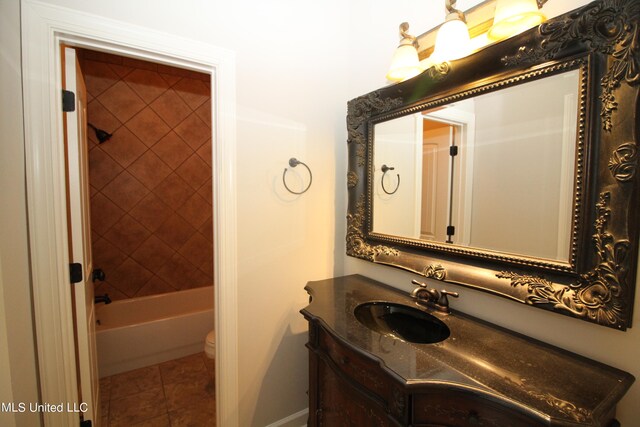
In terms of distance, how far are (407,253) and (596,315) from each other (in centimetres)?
65

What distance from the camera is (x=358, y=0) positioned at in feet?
5.18

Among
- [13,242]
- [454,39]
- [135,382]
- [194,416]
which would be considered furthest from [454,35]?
[135,382]

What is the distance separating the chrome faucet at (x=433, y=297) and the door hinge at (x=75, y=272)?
4.77ft

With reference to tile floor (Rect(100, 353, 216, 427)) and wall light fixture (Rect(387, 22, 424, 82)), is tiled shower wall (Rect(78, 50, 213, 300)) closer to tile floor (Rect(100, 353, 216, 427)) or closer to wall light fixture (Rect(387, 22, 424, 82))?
tile floor (Rect(100, 353, 216, 427))

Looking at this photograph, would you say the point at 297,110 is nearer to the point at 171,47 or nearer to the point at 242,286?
the point at 171,47

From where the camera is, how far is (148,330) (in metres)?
2.26

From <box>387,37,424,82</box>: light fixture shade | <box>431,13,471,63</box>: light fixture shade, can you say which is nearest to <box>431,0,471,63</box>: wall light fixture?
<box>431,13,471,63</box>: light fixture shade

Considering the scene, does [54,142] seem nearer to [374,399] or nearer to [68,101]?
[68,101]

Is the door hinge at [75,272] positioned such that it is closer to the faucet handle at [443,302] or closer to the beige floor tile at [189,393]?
the beige floor tile at [189,393]

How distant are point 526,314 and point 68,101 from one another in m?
1.95

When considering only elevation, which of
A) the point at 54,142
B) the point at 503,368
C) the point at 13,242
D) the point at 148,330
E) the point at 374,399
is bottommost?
the point at 148,330

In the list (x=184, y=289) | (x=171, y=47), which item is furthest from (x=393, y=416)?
(x=184, y=289)

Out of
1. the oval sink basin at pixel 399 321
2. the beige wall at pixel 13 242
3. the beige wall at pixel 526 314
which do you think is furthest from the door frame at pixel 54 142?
the oval sink basin at pixel 399 321

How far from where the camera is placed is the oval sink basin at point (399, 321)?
44.1 inches
